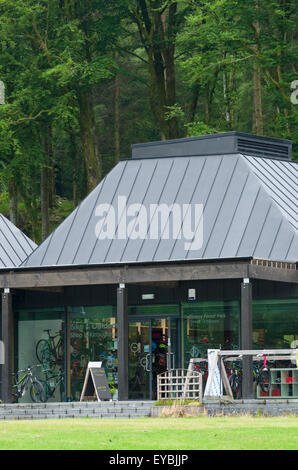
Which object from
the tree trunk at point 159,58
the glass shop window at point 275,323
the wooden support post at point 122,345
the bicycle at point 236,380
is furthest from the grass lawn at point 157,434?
the tree trunk at point 159,58

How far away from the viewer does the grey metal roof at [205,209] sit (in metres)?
30.0

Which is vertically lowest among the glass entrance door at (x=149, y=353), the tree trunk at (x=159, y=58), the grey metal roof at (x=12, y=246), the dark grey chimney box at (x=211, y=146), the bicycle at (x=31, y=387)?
the bicycle at (x=31, y=387)

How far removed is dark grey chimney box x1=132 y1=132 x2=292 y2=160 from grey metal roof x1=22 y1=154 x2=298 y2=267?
39 cm

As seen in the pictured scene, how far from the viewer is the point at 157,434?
1911 cm

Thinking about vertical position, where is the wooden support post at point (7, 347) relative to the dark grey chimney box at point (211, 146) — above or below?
below

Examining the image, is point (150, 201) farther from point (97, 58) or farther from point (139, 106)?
point (139, 106)

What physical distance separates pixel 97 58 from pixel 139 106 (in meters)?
17.4

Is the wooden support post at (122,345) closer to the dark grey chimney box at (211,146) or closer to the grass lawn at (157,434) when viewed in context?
the grass lawn at (157,434)

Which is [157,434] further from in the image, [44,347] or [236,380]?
[44,347]

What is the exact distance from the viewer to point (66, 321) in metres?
32.8

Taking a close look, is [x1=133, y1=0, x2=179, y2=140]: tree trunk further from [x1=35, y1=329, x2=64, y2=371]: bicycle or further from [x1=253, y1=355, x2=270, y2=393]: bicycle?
[x1=253, y1=355, x2=270, y2=393]: bicycle

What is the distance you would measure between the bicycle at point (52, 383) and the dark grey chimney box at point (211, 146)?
6.95 m
